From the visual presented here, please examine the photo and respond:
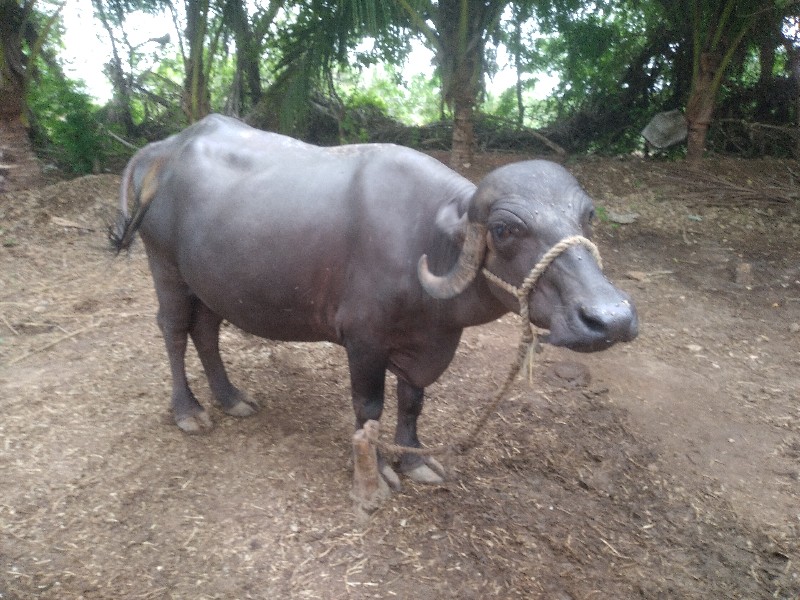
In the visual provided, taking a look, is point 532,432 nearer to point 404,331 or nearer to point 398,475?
point 398,475

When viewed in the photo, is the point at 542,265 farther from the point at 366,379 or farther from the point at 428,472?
the point at 428,472

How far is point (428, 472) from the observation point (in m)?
3.34

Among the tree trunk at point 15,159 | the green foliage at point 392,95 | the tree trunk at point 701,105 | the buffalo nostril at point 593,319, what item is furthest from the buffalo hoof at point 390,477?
the green foliage at point 392,95

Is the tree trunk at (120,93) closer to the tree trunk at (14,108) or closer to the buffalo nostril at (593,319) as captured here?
the tree trunk at (14,108)

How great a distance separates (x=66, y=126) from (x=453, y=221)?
7.14 meters

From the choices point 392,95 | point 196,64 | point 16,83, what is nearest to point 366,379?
point 196,64

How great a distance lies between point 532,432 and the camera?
3.75 metres

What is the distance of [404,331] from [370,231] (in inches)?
18.9

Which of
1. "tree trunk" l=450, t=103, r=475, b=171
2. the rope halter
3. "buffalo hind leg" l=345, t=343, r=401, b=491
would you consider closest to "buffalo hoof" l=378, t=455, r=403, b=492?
"buffalo hind leg" l=345, t=343, r=401, b=491

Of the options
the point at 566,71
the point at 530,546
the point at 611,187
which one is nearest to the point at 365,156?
the point at 530,546

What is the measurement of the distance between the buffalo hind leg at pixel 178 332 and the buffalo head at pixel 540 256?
1691mm

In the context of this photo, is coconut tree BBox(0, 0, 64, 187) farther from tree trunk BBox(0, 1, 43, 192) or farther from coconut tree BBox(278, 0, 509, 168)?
coconut tree BBox(278, 0, 509, 168)

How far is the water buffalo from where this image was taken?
2.28m

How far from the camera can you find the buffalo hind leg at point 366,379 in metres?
2.93
